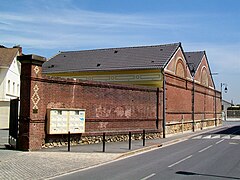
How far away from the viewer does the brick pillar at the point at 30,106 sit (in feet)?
61.7

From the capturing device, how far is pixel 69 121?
21219 millimetres

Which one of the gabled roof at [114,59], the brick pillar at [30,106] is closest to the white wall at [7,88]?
the gabled roof at [114,59]

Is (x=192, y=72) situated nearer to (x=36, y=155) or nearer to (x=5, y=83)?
(x=5, y=83)

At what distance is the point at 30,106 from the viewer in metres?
19.0

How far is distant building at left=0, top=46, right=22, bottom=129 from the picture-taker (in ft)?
127

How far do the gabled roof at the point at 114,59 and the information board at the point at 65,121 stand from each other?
12169 millimetres

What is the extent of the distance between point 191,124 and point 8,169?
30.5 metres

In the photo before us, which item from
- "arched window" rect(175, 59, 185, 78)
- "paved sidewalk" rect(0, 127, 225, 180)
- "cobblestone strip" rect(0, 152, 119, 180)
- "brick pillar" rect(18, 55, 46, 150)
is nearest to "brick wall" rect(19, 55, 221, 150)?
"brick pillar" rect(18, 55, 46, 150)

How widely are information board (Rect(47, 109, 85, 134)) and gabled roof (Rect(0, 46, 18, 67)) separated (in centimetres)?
2286

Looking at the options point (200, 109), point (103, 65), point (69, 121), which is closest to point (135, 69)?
point (103, 65)

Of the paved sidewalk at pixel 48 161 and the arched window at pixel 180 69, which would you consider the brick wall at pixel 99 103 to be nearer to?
the arched window at pixel 180 69

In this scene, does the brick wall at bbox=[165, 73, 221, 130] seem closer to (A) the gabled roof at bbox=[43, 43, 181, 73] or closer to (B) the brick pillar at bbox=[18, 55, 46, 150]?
(A) the gabled roof at bbox=[43, 43, 181, 73]

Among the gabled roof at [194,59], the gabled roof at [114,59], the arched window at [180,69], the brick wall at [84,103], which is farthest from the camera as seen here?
the gabled roof at [194,59]

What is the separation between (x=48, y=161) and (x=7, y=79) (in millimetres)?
29546
